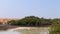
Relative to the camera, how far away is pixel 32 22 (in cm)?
4391

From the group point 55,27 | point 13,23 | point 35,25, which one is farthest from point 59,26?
point 13,23

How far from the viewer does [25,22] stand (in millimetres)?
44594

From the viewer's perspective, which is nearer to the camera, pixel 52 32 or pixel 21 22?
pixel 52 32

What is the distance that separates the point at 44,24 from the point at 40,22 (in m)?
1.10

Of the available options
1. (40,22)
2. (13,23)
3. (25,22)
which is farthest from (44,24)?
(13,23)

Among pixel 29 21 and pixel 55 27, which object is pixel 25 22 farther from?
pixel 55 27

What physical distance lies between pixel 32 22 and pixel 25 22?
1.71 m

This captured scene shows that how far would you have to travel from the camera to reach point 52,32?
16922mm

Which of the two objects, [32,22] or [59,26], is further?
[32,22]

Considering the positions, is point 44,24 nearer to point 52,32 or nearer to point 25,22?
point 25,22

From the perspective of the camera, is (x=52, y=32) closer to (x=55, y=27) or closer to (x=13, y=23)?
(x=55, y=27)

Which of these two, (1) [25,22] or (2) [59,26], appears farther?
(1) [25,22]

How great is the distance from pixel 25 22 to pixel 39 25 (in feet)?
10.8

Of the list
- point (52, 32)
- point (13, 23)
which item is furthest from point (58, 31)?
point (13, 23)
